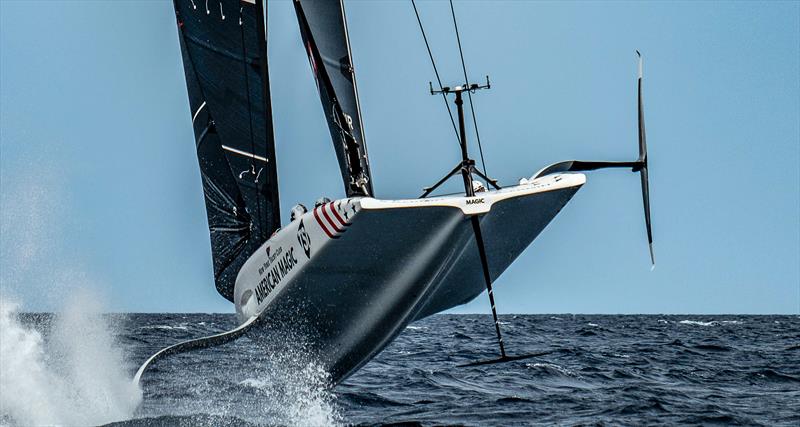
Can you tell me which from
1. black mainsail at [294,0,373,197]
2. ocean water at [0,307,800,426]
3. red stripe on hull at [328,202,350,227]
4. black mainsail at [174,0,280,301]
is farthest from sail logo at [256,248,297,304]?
black mainsail at [174,0,280,301]

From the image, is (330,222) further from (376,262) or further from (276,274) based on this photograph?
(276,274)

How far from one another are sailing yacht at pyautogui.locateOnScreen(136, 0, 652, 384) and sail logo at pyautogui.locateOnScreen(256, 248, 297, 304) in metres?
0.02

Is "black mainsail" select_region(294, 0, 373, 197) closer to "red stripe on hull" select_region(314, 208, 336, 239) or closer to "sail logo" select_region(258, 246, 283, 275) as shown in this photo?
"red stripe on hull" select_region(314, 208, 336, 239)

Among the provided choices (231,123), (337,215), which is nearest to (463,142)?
(337,215)

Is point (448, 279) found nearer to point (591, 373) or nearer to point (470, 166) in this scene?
point (470, 166)

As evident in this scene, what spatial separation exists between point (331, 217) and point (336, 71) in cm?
195

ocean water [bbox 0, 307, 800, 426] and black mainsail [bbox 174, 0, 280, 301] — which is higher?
black mainsail [bbox 174, 0, 280, 301]

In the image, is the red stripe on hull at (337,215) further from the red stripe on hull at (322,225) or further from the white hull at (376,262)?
the red stripe on hull at (322,225)

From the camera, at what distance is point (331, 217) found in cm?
765

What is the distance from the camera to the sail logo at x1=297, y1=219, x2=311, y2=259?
320 inches

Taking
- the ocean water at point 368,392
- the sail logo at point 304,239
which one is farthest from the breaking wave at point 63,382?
the sail logo at point 304,239

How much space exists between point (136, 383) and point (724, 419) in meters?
6.11

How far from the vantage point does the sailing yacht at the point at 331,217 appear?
768 cm

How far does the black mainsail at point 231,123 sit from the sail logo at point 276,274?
4.77 ft
